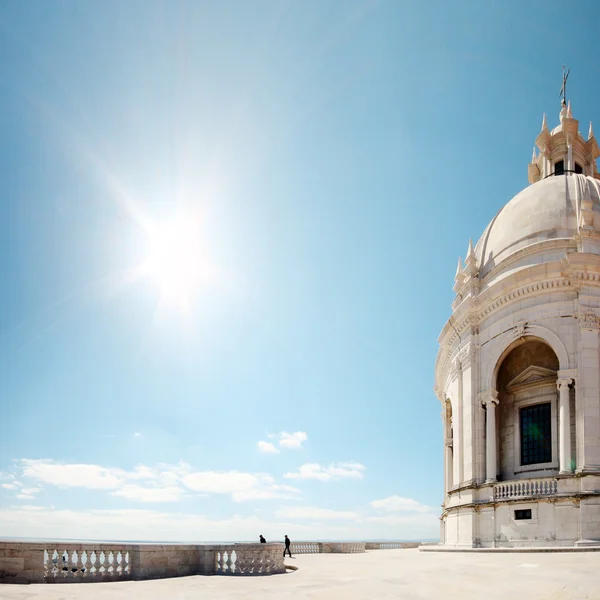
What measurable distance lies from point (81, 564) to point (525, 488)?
64.8 feet

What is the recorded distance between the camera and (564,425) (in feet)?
96.2

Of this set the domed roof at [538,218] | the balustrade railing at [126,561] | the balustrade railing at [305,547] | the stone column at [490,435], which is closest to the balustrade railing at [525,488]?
the stone column at [490,435]

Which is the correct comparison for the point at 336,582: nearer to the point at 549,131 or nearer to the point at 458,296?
the point at 458,296

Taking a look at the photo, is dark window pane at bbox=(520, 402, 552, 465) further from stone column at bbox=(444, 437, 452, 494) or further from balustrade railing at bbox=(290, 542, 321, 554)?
balustrade railing at bbox=(290, 542, 321, 554)

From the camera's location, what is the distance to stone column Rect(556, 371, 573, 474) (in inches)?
1130

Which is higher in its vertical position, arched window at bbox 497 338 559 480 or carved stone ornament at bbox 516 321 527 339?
carved stone ornament at bbox 516 321 527 339

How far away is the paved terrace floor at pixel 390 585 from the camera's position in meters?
15.4

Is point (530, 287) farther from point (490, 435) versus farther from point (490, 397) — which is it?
point (490, 435)

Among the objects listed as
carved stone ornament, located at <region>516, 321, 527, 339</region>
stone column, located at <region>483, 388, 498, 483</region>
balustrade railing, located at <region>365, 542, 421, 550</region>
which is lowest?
balustrade railing, located at <region>365, 542, 421, 550</region>

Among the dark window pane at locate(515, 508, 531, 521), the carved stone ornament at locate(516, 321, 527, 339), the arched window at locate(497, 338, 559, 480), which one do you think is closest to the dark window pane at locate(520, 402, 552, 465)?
the arched window at locate(497, 338, 559, 480)

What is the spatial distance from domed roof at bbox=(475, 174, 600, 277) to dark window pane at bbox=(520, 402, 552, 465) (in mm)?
8274

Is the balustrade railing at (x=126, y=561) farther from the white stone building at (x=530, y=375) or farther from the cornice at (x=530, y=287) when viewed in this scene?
the cornice at (x=530, y=287)

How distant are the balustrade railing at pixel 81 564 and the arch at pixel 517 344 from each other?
2059cm

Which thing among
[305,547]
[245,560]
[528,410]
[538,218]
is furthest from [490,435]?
[245,560]
